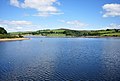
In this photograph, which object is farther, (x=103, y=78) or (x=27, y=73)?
(x=27, y=73)

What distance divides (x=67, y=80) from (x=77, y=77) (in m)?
2.66

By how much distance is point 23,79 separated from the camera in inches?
1262

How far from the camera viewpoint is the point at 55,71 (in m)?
38.1

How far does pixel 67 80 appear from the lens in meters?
31.6

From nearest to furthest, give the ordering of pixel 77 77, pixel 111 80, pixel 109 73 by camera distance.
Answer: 1. pixel 111 80
2. pixel 77 77
3. pixel 109 73

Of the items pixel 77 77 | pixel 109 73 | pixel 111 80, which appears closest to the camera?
pixel 111 80

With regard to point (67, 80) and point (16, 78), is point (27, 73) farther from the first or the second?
point (67, 80)

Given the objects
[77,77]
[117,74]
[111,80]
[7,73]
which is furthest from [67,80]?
[7,73]

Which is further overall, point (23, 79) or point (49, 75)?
point (49, 75)

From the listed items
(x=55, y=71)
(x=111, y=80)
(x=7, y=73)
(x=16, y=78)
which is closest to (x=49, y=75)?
(x=55, y=71)

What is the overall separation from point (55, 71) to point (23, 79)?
8341 millimetres

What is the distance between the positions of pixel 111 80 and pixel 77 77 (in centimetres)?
629

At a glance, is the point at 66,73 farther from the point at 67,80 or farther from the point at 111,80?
the point at 111,80

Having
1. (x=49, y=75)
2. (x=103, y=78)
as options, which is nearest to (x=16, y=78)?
(x=49, y=75)
